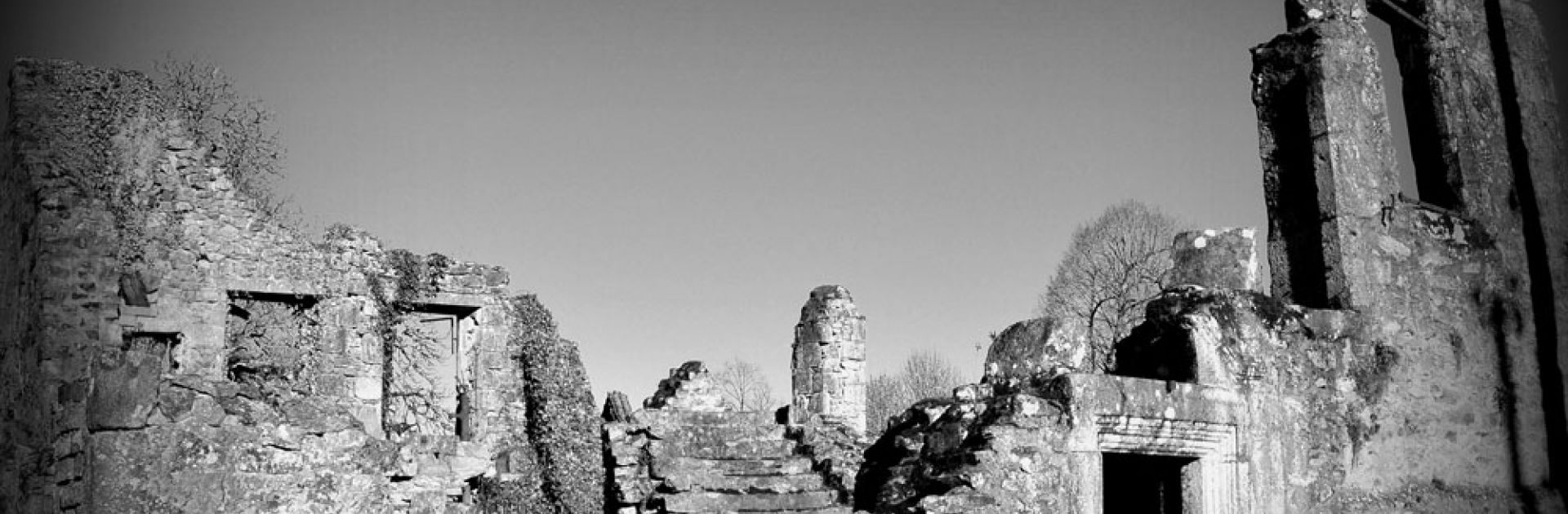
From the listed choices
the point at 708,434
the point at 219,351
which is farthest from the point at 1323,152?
the point at 219,351

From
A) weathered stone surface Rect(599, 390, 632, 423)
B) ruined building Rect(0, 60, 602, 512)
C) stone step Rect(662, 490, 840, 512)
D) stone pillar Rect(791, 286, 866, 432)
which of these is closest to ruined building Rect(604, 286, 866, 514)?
stone step Rect(662, 490, 840, 512)

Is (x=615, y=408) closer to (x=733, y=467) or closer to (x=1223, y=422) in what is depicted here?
(x=733, y=467)

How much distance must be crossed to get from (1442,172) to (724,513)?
7.49 m

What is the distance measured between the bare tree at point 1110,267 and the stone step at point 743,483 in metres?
12.0

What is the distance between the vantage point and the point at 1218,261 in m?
9.25

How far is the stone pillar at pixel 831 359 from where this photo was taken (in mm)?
20719

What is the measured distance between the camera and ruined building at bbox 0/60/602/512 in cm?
843

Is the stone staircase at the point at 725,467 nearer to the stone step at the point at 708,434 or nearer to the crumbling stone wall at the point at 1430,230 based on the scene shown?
the stone step at the point at 708,434

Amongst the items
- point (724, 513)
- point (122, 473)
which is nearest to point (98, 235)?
→ point (724, 513)

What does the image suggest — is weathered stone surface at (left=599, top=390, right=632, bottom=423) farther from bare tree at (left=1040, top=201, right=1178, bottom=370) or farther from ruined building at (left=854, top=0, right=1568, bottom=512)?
ruined building at (left=854, top=0, right=1568, bottom=512)

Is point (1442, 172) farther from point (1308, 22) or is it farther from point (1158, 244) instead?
point (1158, 244)

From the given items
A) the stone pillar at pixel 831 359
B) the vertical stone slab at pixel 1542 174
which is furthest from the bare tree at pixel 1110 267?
the vertical stone slab at pixel 1542 174

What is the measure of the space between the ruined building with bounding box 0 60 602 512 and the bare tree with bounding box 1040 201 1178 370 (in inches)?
360

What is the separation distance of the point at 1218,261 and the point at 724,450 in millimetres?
Answer: 8094
